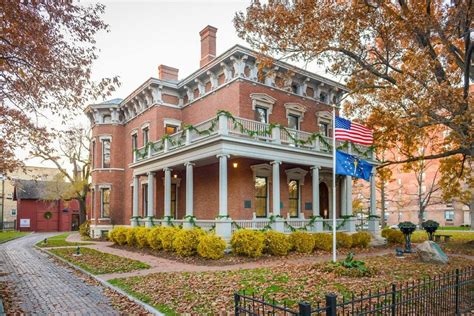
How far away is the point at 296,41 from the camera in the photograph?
16297mm

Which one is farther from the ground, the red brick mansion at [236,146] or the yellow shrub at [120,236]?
the red brick mansion at [236,146]

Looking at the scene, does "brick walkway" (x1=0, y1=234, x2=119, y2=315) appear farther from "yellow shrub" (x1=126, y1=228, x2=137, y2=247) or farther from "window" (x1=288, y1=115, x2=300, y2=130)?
"window" (x1=288, y1=115, x2=300, y2=130)

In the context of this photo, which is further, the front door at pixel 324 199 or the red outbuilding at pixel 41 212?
the red outbuilding at pixel 41 212

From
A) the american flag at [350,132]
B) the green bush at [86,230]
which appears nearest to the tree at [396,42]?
the american flag at [350,132]

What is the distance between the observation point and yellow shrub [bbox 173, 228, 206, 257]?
16.7m

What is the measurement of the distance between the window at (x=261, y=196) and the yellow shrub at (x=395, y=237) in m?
8.31

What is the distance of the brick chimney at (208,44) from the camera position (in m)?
25.3

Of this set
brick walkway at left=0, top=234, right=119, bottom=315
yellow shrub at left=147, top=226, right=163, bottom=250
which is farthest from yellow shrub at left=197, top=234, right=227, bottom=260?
brick walkway at left=0, top=234, right=119, bottom=315

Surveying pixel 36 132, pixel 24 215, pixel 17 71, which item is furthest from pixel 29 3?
pixel 24 215

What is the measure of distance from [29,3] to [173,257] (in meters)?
11.9

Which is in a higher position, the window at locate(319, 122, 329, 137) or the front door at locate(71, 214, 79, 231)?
the window at locate(319, 122, 329, 137)

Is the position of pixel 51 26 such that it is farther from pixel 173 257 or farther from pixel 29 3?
pixel 173 257

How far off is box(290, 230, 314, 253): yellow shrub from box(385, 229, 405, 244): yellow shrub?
788 cm

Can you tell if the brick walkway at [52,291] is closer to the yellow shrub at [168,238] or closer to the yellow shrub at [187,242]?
the yellow shrub at [187,242]
